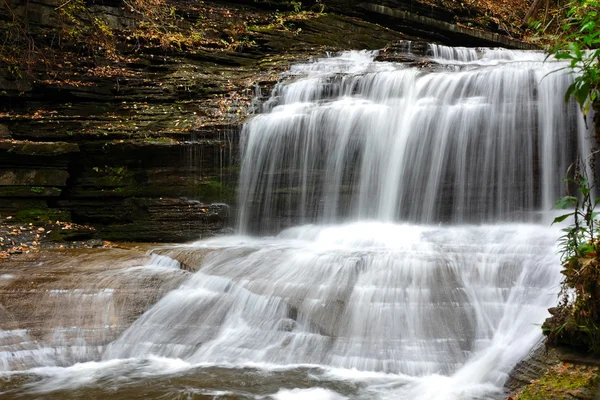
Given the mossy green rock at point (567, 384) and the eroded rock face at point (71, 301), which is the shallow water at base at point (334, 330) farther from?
the mossy green rock at point (567, 384)

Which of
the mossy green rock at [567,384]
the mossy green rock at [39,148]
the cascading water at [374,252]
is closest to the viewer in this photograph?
the mossy green rock at [567,384]

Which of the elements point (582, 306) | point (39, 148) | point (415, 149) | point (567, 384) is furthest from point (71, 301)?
point (415, 149)

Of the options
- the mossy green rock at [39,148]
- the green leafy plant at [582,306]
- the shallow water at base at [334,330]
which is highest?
the mossy green rock at [39,148]

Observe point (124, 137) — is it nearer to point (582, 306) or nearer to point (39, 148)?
point (39, 148)

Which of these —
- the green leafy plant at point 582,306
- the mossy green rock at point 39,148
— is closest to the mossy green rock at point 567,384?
the green leafy plant at point 582,306

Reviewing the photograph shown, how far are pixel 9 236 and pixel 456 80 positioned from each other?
805cm

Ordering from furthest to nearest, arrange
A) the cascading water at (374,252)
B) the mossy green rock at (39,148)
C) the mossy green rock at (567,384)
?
1. the mossy green rock at (39,148)
2. the cascading water at (374,252)
3. the mossy green rock at (567,384)

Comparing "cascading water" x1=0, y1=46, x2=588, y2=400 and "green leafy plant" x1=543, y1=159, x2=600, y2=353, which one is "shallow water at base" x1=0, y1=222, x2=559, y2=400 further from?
"green leafy plant" x1=543, y1=159, x2=600, y2=353

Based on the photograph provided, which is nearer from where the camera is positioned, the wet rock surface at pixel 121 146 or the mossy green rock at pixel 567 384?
the mossy green rock at pixel 567 384

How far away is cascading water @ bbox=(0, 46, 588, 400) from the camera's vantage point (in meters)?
4.82

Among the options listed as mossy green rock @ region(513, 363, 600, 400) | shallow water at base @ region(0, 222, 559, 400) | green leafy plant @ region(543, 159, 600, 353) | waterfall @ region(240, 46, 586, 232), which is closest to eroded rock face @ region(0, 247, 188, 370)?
shallow water at base @ region(0, 222, 559, 400)

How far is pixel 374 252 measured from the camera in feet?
22.4

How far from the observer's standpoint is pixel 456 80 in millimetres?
9570

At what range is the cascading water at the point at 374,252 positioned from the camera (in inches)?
190
